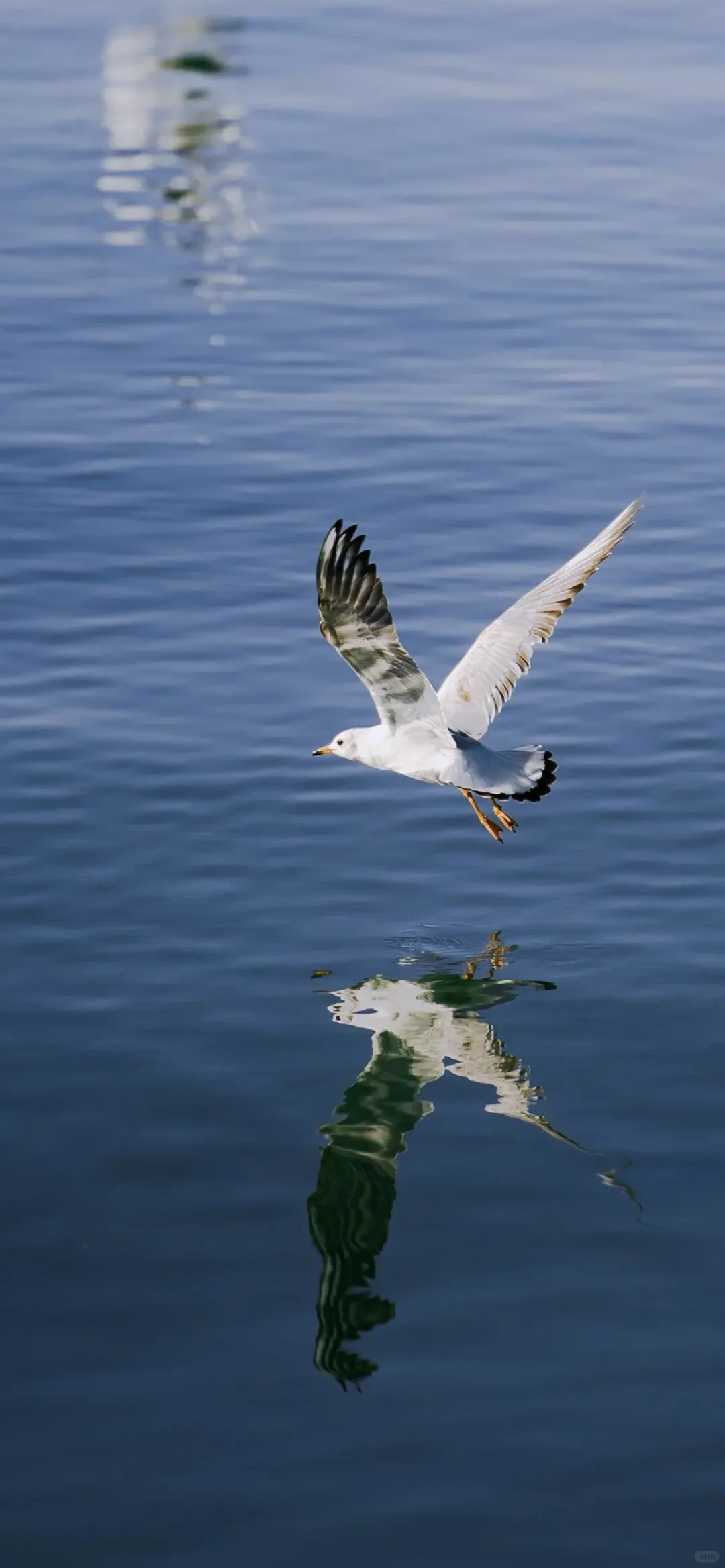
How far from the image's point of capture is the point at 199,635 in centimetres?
1853

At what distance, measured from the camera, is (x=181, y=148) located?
3622 centimetres

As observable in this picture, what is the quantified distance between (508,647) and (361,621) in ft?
7.74

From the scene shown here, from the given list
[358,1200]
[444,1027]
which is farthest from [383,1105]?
[444,1027]

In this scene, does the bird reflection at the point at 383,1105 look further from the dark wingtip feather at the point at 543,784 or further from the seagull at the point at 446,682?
the seagull at the point at 446,682

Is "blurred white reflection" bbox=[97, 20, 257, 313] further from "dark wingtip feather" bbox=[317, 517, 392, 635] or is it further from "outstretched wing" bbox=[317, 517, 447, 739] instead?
"dark wingtip feather" bbox=[317, 517, 392, 635]

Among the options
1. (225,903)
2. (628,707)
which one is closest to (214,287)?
(628,707)

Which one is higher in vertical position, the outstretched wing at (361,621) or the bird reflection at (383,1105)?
the outstretched wing at (361,621)

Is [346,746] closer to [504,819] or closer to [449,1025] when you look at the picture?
[504,819]

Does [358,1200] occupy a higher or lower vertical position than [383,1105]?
lower

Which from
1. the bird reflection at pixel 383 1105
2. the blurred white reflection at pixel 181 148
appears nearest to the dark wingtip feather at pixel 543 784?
the bird reflection at pixel 383 1105

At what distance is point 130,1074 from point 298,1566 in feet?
13.0

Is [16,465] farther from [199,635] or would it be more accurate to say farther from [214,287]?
[214,287]

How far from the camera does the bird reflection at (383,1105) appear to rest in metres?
10.4

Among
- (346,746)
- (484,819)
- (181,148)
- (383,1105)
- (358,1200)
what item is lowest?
(358,1200)
